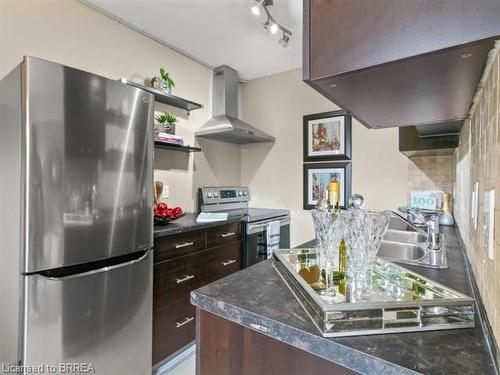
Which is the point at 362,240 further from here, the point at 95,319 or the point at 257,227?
the point at 257,227

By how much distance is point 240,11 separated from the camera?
6.79ft

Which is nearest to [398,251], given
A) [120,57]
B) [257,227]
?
[257,227]

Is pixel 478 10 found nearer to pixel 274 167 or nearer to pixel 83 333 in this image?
pixel 83 333

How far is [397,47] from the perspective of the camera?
1.72 ft

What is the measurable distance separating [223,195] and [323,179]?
114 centimetres

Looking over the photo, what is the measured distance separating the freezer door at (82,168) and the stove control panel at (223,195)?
1226 mm

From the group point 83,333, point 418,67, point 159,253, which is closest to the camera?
point 418,67

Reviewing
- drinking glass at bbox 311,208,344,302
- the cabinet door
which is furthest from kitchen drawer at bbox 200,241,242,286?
the cabinet door

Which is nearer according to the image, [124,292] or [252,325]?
[252,325]

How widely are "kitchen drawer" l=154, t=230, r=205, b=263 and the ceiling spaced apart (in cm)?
170

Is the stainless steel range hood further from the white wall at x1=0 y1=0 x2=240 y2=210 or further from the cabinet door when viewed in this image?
the cabinet door

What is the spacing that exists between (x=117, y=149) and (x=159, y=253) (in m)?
0.73

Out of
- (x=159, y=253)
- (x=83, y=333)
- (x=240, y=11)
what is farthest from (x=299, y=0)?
(x=83, y=333)

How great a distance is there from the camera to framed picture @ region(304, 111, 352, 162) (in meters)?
2.80
